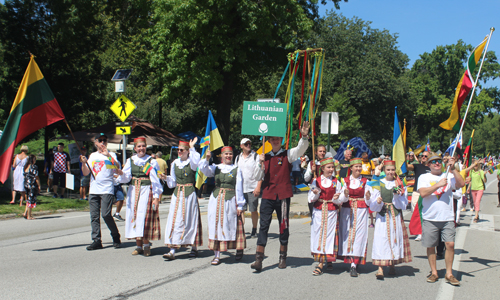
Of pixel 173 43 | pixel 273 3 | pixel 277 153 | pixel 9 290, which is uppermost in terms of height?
pixel 273 3

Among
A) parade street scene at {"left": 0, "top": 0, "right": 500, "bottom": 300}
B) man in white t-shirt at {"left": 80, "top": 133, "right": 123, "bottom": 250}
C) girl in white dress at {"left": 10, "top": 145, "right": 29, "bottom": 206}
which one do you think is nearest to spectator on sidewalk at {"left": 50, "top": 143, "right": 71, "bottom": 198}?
parade street scene at {"left": 0, "top": 0, "right": 500, "bottom": 300}

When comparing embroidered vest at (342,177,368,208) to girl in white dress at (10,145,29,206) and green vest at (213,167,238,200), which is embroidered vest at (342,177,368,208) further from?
girl in white dress at (10,145,29,206)

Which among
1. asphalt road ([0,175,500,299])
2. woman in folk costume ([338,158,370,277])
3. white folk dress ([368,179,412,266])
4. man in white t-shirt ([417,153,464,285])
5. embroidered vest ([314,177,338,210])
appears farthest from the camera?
embroidered vest ([314,177,338,210])

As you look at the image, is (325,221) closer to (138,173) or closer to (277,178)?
(277,178)

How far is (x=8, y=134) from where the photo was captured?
23.5 ft

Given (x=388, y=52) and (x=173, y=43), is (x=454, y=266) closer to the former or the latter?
(x=173, y=43)

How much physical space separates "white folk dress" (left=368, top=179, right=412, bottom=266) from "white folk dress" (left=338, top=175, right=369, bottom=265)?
167 millimetres

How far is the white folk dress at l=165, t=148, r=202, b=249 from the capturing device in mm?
7188

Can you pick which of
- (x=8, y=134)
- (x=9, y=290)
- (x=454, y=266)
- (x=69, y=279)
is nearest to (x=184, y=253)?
(x=69, y=279)

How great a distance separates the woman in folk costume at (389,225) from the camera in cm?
635

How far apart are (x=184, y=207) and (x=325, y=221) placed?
227 cm

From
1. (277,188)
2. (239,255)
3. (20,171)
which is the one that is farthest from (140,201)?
(20,171)

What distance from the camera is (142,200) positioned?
7469mm

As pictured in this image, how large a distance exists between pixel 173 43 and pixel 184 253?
45.4 feet
